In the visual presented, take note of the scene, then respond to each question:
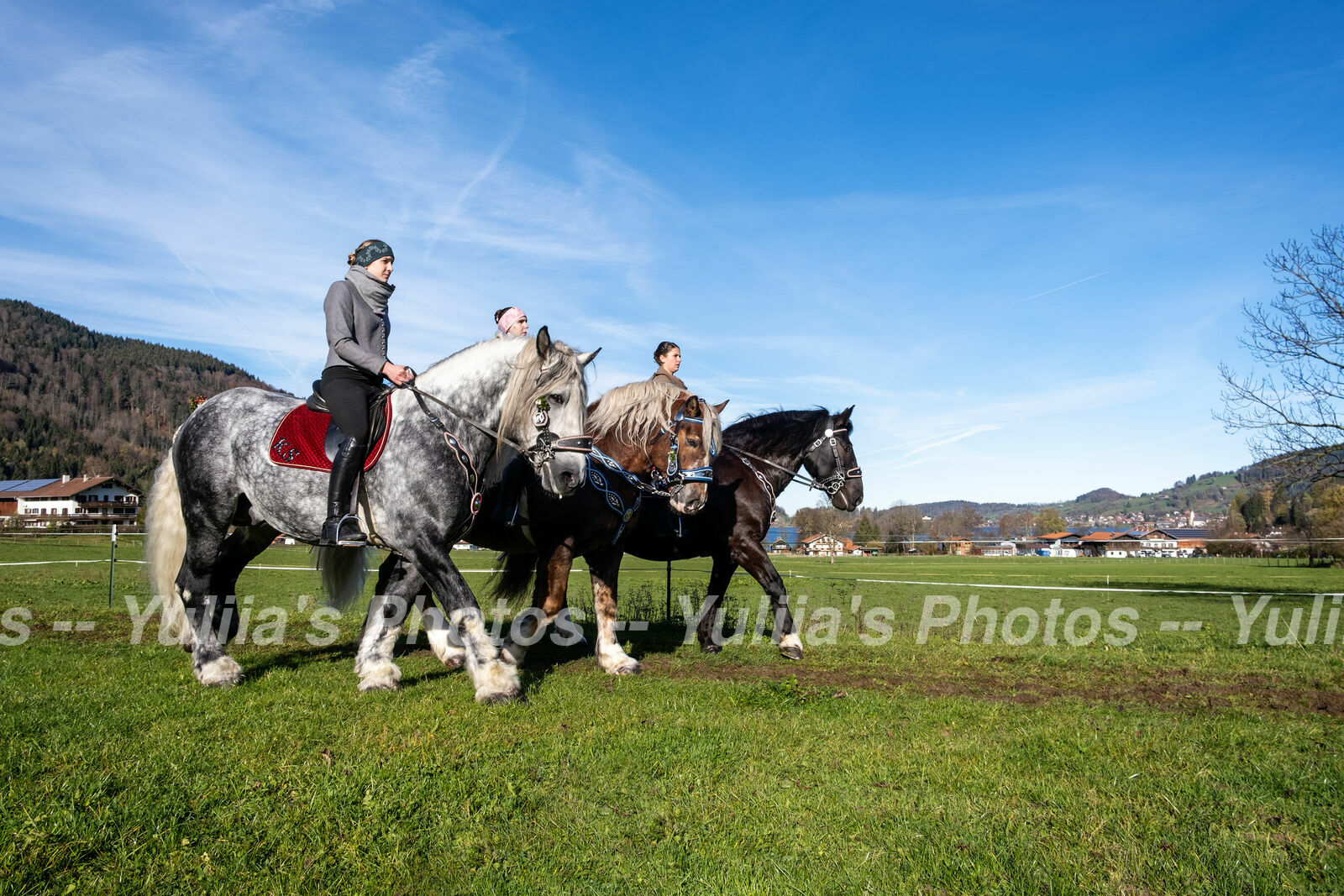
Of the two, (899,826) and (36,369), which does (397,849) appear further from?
(36,369)

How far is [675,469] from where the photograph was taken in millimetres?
7918

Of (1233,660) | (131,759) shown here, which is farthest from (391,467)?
(1233,660)

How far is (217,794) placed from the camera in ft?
11.9

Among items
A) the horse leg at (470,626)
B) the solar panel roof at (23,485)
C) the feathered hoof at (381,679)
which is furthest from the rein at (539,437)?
the solar panel roof at (23,485)

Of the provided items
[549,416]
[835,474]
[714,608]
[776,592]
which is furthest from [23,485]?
[549,416]

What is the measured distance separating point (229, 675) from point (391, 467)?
222cm

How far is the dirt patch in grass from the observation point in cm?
682

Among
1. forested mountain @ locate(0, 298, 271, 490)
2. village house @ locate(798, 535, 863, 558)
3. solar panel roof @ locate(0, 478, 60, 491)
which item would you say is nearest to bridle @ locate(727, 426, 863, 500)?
village house @ locate(798, 535, 863, 558)

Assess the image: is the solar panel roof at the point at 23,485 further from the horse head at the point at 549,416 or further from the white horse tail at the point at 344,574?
the horse head at the point at 549,416

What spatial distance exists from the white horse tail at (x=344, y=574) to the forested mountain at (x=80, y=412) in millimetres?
128252

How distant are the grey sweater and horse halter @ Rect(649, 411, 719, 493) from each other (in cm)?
285

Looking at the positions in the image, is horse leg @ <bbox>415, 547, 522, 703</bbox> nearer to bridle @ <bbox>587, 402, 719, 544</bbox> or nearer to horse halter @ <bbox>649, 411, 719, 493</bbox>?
bridle @ <bbox>587, 402, 719, 544</bbox>

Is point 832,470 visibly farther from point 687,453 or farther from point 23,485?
point 23,485

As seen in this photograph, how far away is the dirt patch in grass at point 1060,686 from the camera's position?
22.4ft
